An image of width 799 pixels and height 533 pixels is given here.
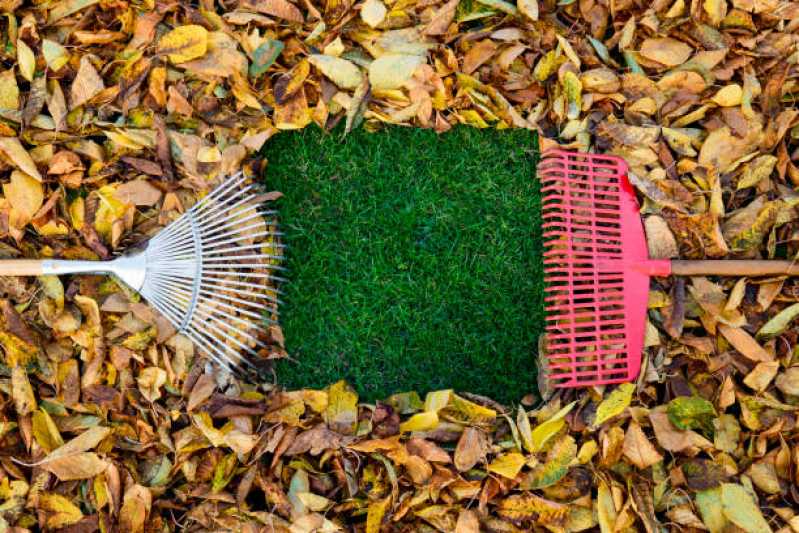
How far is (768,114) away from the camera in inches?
102

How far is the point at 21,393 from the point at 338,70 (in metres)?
1.60

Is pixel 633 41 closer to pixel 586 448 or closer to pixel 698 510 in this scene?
pixel 586 448

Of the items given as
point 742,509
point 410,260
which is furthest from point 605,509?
point 410,260

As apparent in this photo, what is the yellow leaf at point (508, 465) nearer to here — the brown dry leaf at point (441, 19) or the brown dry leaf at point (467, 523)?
the brown dry leaf at point (467, 523)

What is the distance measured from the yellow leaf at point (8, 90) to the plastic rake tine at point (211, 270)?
0.57m

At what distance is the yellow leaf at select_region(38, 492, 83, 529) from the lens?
8.00 feet

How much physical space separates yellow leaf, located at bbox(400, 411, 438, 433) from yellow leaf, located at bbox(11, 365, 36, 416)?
1299 millimetres

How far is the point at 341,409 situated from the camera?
8.25 ft

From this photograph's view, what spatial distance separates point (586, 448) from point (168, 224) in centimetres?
170

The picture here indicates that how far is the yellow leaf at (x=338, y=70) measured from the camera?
258cm

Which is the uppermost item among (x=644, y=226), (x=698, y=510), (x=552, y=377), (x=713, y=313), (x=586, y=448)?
(x=644, y=226)

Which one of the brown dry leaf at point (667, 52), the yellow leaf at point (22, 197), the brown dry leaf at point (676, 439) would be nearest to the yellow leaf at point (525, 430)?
the brown dry leaf at point (676, 439)

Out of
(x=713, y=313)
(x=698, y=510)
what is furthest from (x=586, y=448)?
(x=713, y=313)

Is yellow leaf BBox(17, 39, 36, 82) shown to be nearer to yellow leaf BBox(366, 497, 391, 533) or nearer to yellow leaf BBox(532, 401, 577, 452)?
yellow leaf BBox(366, 497, 391, 533)
